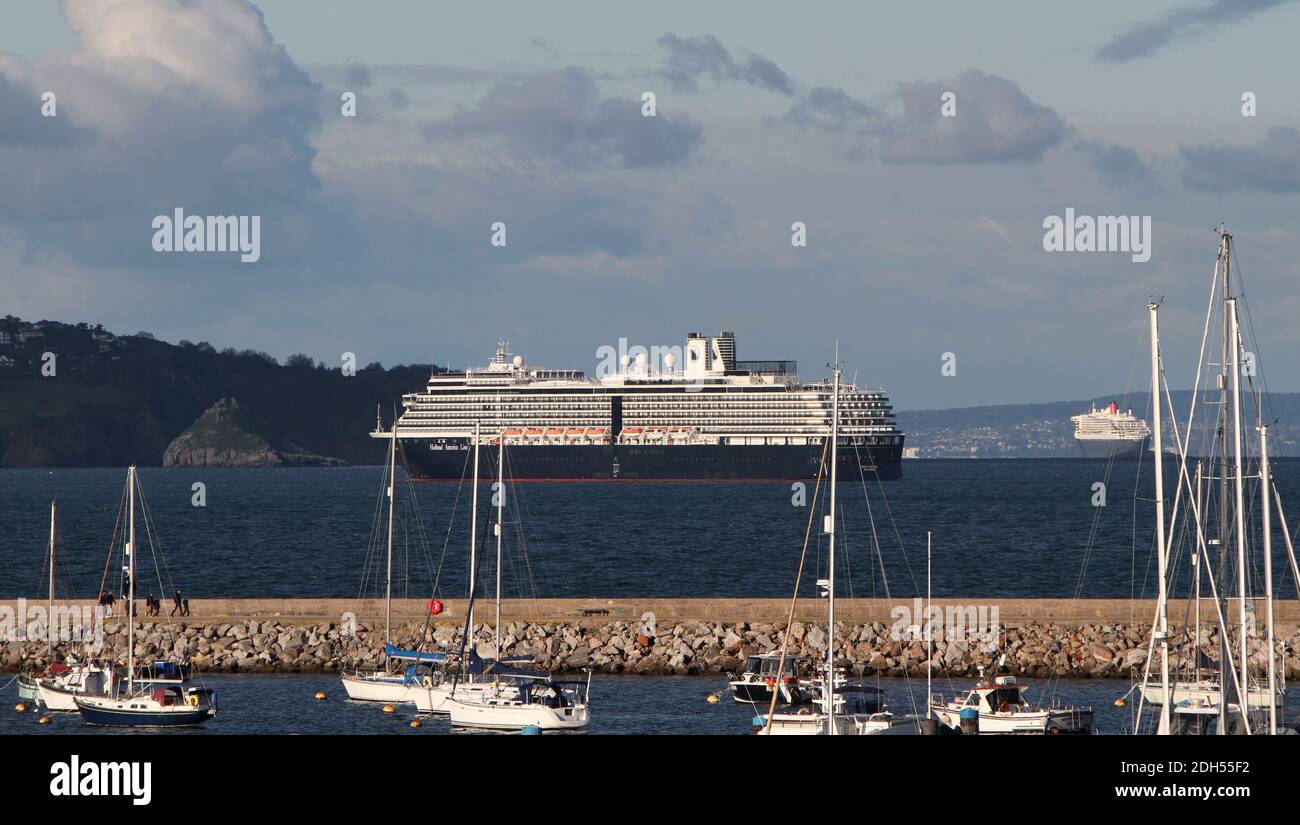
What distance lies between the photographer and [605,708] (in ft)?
91.9

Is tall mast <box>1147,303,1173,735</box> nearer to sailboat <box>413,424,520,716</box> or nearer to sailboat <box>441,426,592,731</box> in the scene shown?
sailboat <box>441,426,592,731</box>

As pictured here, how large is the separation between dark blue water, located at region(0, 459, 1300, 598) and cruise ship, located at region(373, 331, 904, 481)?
1529 cm

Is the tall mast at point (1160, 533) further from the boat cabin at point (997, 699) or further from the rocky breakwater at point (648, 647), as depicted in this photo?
the rocky breakwater at point (648, 647)

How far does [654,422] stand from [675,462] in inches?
267

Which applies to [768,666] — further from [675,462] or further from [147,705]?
[675,462]

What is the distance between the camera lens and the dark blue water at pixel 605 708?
26391 millimetres

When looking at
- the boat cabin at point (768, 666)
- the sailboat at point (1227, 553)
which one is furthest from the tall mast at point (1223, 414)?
the boat cabin at point (768, 666)

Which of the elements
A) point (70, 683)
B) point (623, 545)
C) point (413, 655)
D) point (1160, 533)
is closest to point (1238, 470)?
point (1160, 533)

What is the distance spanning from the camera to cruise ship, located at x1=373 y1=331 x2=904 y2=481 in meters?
135

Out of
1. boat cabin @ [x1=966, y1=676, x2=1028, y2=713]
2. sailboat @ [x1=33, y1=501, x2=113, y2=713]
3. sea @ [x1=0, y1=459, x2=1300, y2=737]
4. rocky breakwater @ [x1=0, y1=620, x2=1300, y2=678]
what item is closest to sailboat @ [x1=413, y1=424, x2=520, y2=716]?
sea @ [x1=0, y1=459, x2=1300, y2=737]

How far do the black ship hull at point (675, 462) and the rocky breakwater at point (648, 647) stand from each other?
9742cm

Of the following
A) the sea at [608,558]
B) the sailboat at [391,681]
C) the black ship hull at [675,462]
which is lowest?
the sailboat at [391,681]
